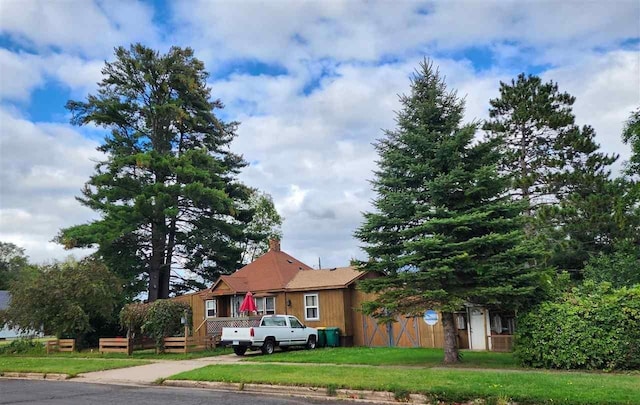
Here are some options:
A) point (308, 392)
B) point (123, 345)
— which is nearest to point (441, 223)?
point (308, 392)

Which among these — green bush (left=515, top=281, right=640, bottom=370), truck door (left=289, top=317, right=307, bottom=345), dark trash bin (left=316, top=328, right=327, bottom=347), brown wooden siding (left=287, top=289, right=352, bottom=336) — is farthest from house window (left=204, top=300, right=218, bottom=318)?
green bush (left=515, top=281, right=640, bottom=370)

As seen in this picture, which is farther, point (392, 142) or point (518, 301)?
point (392, 142)

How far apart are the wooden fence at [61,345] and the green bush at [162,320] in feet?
15.7

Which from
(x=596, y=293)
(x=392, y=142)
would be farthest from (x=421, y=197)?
(x=596, y=293)

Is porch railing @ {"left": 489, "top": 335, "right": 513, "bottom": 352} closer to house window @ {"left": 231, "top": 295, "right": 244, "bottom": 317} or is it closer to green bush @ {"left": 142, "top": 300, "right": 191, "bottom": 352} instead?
green bush @ {"left": 142, "top": 300, "right": 191, "bottom": 352}

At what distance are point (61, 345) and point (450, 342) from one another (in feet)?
67.0

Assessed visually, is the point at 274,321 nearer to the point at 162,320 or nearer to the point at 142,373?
the point at 162,320

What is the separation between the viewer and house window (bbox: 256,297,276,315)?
2917 cm

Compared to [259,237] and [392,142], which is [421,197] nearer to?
[392,142]

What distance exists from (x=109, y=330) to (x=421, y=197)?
66.3 feet

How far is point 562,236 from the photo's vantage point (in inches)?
1144

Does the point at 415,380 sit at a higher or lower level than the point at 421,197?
lower

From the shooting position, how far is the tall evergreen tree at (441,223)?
16.2 meters

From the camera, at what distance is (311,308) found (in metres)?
27.8
